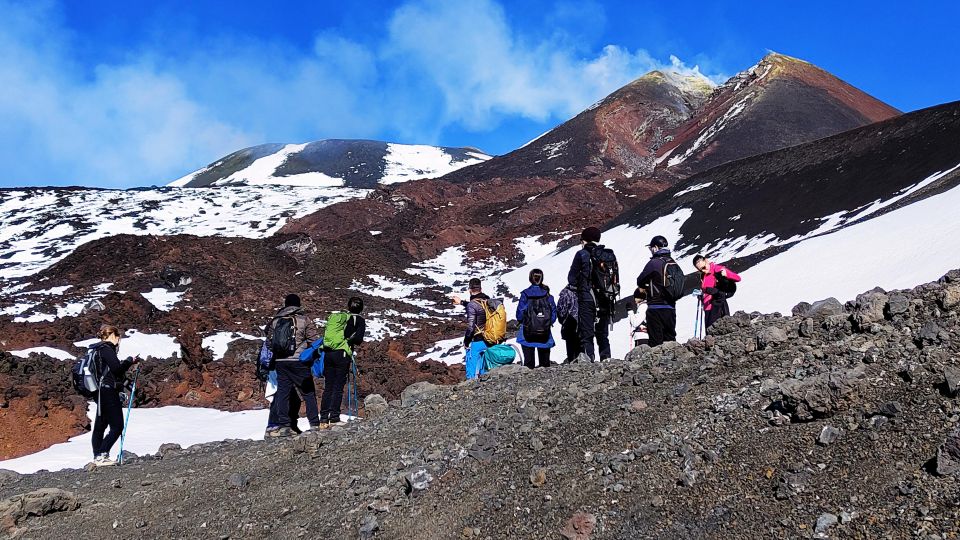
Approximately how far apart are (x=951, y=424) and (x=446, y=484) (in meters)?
3.23

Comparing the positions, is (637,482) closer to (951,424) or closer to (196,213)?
(951,424)

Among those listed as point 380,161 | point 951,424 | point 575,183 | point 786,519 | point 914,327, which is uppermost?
point 380,161

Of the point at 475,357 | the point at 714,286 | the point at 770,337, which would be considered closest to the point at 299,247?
the point at 475,357

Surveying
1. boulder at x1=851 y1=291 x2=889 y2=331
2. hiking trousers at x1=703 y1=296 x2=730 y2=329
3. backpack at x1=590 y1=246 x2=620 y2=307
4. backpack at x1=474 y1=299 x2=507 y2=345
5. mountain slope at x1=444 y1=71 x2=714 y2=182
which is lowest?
boulder at x1=851 y1=291 x2=889 y2=331

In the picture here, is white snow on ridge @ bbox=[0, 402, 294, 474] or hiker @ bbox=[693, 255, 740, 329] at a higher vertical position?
hiker @ bbox=[693, 255, 740, 329]

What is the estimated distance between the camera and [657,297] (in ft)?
25.8

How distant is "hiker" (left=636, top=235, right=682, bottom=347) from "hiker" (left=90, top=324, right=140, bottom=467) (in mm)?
5473

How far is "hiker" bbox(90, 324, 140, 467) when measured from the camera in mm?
Result: 7789

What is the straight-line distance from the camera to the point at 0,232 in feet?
183

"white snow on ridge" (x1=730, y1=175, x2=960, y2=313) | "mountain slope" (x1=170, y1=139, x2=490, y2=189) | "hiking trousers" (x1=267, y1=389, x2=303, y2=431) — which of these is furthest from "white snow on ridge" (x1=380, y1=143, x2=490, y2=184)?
"hiking trousers" (x1=267, y1=389, x2=303, y2=431)

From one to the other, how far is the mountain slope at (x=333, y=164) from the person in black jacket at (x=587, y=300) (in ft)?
301

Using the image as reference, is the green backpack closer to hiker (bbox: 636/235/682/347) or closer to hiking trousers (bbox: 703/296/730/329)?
hiker (bbox: 636/235/682/347)

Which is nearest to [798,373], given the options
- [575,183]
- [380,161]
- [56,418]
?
[56,418]

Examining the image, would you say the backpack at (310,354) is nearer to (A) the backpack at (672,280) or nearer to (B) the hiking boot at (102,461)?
(B) the hiking boot at (102,461)
